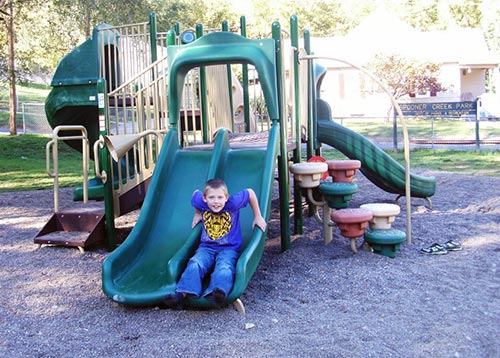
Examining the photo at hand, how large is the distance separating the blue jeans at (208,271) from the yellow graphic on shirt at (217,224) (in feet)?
0.54

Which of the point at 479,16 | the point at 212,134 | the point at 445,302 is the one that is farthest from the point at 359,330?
the point at 479,16

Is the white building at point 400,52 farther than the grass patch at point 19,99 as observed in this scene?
Yes

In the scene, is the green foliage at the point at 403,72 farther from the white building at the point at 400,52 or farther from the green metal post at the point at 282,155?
the green metal post at the point at 282,155

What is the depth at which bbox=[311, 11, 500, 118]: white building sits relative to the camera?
3105 cm

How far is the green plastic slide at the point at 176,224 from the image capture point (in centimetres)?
478

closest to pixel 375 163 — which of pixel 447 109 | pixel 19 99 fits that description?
pixel 447 109

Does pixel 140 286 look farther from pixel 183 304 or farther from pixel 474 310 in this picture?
pixel 474 310

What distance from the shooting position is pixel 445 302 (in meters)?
4.67

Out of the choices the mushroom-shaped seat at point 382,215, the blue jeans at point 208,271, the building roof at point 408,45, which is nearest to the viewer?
the blue jeans at point 208,271

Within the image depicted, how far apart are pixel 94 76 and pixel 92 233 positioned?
343cm

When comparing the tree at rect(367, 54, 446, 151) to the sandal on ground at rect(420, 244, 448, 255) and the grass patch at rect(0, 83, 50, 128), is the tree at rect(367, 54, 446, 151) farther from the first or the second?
the sandal on ground at rect(420, 244, 448, 255)

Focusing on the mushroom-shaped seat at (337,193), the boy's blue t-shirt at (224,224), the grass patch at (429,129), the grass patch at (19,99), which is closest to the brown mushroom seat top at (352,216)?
the mushroom-shaped seat at (337,193)

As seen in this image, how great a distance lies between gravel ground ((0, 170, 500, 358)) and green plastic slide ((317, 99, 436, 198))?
60.9 inches

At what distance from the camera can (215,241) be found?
5043mm
